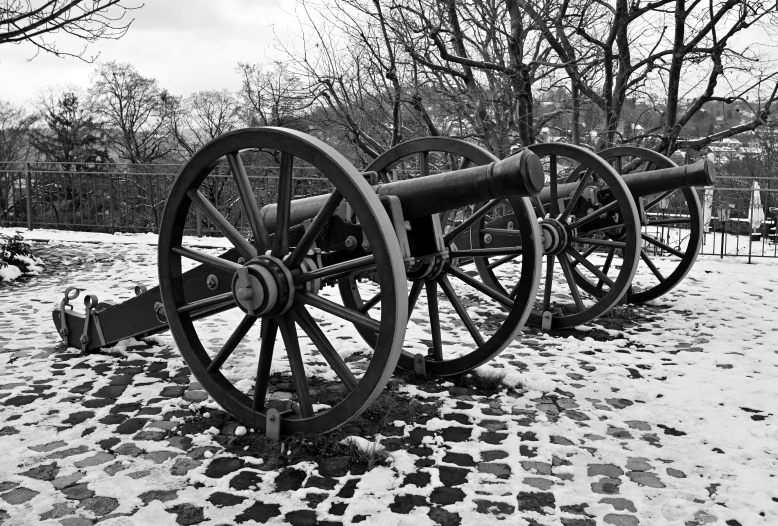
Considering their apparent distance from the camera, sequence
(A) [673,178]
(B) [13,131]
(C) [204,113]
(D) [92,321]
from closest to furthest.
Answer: (D) [92,321] < (A) [673,178] < (B) [13,131] < (C) [204,113]

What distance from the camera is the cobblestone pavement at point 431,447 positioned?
237 centimetres

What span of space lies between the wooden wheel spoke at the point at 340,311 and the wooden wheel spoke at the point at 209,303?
358 mm

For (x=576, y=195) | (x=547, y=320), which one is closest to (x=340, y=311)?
(x=547, y=320)

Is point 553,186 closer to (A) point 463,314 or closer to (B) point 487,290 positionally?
(B) point 487,290

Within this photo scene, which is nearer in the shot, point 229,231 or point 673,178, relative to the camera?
point 229,231

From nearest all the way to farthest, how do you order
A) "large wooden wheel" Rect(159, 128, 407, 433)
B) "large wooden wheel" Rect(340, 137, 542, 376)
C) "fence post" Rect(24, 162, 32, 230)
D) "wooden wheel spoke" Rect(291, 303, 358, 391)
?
"large wooden wheel" Rect(159, 128, 407, 433), "wooden wheel spoke" Rect(291, 303, 358, 391), "large wooden wheel" Rect(340, 137, 542, 376), "fence post" Rect(24, 162, 32, 230)

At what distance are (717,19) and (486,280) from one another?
7101mm

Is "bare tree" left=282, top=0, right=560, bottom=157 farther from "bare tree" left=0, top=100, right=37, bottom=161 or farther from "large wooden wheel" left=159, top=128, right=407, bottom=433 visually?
"bare tree" left=0, top=100, right=37, bottom=161

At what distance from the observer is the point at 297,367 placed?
2.85 m

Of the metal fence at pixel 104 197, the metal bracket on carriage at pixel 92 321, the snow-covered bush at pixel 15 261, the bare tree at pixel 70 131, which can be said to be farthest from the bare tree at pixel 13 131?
the metal bracket on carriage at pixel 92 321

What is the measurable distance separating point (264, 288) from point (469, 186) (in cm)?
100

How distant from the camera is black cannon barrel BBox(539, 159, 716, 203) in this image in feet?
17.2

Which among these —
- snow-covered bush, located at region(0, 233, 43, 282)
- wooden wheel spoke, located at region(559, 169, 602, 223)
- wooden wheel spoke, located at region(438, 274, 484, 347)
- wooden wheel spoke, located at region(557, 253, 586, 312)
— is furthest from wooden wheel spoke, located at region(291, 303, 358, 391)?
snow-covered bush, located at region(0, 233, 43, 282)

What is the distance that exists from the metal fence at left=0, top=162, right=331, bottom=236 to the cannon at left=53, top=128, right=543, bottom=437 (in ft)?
28.2
